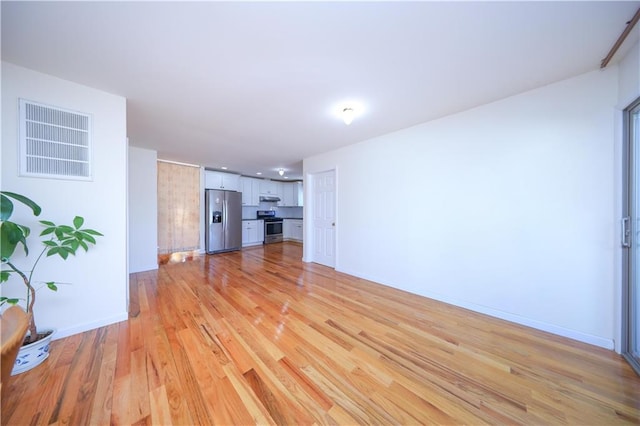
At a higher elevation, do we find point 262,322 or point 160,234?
point 160,234

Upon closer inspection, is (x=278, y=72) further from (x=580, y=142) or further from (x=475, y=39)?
(x=580, y=142)

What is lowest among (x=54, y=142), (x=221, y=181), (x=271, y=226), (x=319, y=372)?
(x=319, y=372)

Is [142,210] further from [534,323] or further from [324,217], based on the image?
[534,323]

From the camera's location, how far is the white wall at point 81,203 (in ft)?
5.84

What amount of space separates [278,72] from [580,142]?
2.75 meters

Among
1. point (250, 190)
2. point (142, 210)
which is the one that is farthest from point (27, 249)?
point (250, 190)

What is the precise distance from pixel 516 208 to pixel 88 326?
14.6 ft

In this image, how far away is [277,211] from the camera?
7.98 meters

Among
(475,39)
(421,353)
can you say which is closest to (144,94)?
(475,39)

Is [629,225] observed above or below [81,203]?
below

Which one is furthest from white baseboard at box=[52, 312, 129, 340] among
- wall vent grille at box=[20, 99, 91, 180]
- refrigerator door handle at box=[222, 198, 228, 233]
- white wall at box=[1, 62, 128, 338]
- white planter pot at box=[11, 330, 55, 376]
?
refrigerator door handle at box=[222, 198, 228, 233]

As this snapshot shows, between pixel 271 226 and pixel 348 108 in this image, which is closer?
pixel 348 108

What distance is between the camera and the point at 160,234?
5090 mm

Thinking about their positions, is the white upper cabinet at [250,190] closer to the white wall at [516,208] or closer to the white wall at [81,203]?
the white wall at [81,203]
